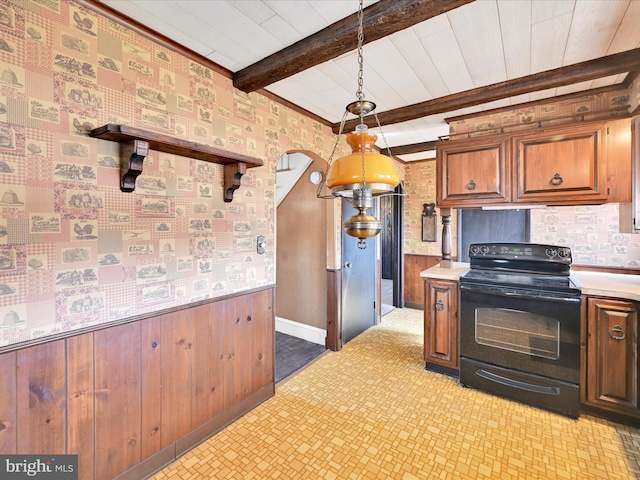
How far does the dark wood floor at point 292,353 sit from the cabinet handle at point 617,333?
2394 mm

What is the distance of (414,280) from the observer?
4.88m

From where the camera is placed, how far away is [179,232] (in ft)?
5.95

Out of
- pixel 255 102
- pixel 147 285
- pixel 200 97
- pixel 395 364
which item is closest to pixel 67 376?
pixel 147 285

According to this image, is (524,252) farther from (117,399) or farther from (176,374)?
(117,399)

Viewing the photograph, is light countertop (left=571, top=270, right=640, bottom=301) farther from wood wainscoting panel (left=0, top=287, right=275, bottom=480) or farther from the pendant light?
wood wainscoting panel (left=0, top=287, right=275, bottom=480)

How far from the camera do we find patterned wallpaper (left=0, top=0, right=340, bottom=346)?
1258mm

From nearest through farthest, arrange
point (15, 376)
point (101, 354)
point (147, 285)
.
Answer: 1. point (15, 376)
2. point (101, 354)
3. point (147, 285)

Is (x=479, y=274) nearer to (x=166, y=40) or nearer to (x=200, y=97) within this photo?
(x=200, y=97)

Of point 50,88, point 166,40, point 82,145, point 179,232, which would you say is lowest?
point 179,232

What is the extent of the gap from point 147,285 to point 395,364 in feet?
7.74

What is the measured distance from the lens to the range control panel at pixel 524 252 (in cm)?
242

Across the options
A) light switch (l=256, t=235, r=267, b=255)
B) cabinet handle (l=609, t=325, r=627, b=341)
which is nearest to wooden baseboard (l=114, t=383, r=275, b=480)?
light switch (l=256, t=235, r=267, b=255)

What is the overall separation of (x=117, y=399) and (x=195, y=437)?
0.61 meters

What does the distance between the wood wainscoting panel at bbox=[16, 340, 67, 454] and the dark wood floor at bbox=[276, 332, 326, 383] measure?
1.61 metres
